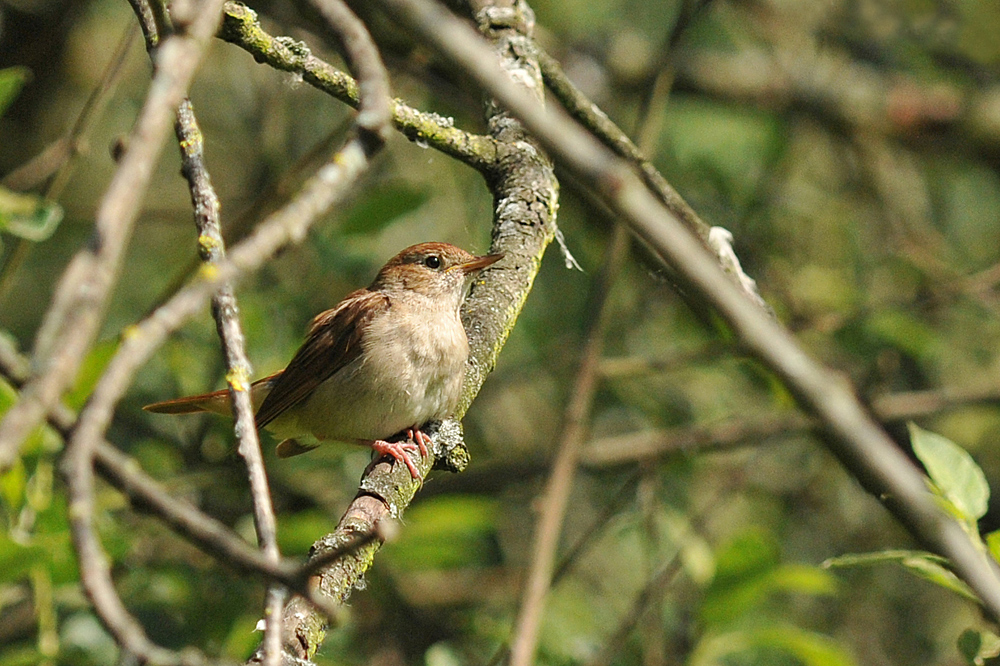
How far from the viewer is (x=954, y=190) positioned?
28.1 feet

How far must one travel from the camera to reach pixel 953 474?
2750 mm

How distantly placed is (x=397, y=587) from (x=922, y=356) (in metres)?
3.41

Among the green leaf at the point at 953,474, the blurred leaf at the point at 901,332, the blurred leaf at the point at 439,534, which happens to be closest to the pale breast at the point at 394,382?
the blurred leaf at the point at 439,534

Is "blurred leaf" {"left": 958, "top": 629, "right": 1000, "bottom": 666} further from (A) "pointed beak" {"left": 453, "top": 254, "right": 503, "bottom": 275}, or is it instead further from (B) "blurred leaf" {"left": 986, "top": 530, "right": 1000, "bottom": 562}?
(A) "pointed beak" {"left": 453, "top": 254, "right": 503, "bottom": 275}

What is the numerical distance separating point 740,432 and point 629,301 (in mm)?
1760

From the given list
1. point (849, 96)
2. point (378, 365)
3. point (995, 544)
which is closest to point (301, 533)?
point (378, 365)

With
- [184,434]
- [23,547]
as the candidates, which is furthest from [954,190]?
[23,547]

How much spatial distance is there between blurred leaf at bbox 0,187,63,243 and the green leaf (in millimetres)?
2670

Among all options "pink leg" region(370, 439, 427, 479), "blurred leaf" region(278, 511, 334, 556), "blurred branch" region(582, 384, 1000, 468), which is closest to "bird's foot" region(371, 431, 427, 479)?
"pink leg" region(370, 439, 427, 479)

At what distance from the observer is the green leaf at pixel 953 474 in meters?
2.68

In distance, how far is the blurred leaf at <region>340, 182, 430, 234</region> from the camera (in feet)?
16.8

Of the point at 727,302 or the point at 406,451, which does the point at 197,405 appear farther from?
the point at 727,302

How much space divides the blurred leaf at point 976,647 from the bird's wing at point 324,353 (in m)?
2.64

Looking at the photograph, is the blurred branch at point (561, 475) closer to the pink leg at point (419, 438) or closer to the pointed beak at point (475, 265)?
the pointed beak at point (475, 265)
